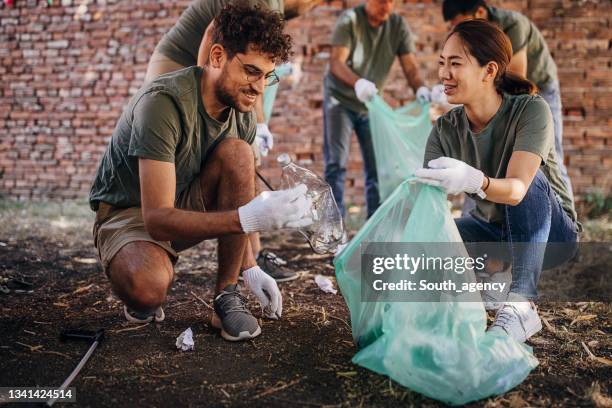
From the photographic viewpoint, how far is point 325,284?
8.88 feet

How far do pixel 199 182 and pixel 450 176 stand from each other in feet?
3.19

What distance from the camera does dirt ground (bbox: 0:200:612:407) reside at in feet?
5.25

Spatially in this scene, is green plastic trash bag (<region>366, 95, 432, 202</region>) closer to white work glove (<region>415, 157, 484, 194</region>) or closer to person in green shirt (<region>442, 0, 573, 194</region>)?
person in green shirt (<region>442, 0, 573, 194</region>)

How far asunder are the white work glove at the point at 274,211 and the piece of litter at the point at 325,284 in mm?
972

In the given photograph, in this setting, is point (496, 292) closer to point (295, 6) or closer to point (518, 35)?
point (518, 35)

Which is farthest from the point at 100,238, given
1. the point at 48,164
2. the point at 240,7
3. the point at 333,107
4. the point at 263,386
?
the point at 48,164

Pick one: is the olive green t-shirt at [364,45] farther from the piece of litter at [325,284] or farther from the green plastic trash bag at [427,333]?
the green plastic trash bag at [427,333]

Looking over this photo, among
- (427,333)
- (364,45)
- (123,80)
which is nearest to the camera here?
(427,333)

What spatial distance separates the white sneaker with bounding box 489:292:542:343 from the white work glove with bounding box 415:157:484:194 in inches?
19.2

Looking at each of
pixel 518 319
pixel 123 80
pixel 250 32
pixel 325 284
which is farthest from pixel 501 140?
pixel 123 80

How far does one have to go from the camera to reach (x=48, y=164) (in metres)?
5.65

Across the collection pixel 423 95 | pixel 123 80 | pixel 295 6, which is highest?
pixel 295 6

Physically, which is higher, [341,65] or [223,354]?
[341,65]

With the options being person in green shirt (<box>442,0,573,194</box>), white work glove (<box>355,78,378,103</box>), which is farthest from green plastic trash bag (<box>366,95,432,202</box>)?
person in green shirt (<box>442,0,573,194</box>)
